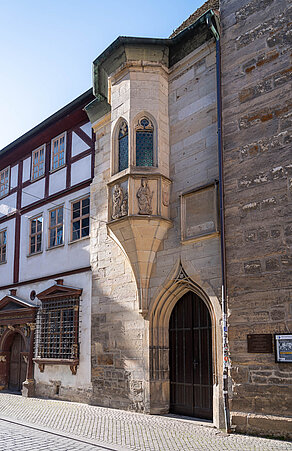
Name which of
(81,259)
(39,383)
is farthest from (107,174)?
(39,383)

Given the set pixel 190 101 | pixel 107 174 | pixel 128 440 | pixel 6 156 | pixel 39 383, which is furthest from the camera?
pixel 6 156

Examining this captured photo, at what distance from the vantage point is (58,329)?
12898mm

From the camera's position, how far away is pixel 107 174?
12.1 metres

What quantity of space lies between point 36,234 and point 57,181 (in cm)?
178

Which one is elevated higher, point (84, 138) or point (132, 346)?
point (84, 138)

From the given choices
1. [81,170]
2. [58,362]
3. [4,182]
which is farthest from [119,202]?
[4,182]

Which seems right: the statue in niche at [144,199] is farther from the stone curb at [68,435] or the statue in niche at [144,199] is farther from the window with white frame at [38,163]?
the window with white frame at [38,163]

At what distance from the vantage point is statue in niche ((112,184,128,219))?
1020 centimetres

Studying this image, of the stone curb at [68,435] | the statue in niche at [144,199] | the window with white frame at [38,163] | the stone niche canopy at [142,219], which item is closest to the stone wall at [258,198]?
the stone niche canopy at [142,219]

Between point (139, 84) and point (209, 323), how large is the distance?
519cm

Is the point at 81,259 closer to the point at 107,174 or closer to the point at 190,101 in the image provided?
the point at 107,174

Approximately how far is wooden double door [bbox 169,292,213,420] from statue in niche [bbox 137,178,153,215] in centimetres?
188

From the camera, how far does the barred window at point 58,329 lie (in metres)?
12.3

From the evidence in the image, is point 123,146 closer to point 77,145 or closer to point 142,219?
point 142,219
